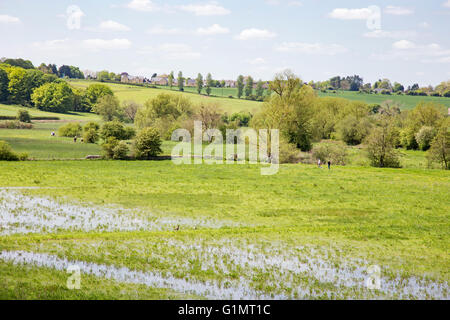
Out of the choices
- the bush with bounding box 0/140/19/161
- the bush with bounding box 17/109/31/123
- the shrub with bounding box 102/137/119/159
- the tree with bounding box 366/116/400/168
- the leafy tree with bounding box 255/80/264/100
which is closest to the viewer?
the bush with bounding box 0/140/19/161

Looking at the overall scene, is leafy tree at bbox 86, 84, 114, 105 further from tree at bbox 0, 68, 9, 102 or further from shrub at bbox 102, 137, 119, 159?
shrub at bbox 102, 137, 119, 159

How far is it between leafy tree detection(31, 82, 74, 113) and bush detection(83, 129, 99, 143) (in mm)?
39501

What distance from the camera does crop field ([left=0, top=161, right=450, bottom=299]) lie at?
1516cm

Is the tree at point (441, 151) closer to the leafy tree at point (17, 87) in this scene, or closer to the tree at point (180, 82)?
the leafy tree at point (17, 87)

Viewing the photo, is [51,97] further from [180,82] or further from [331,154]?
[331,154]

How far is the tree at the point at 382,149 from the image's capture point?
55.4 metres

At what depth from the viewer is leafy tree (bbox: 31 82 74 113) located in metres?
107

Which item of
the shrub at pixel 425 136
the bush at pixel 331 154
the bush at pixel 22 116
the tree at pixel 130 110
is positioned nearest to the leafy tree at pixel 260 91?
the tree at pixel 130 110

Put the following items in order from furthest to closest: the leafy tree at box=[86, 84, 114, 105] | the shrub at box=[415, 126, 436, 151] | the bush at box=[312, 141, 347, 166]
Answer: the leafy tree at box=[86, 84, 114, 105] < the shrub at box=[415, 126, 436, 151] < the bush at box=[312, 141, 347, 166]

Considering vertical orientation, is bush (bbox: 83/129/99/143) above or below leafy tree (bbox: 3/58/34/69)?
below

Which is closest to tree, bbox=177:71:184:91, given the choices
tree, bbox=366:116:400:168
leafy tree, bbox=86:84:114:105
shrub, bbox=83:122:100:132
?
leafy tree, bbox=86:84:114:105

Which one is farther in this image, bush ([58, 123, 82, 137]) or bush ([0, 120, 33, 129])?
bush ([58, 123, 82, 137])

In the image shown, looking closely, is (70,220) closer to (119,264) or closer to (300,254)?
(119,264)

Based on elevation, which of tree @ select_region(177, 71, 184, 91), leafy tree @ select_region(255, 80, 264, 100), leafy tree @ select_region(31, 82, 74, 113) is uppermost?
tree @ select_region(177, 71, 184, 91)
